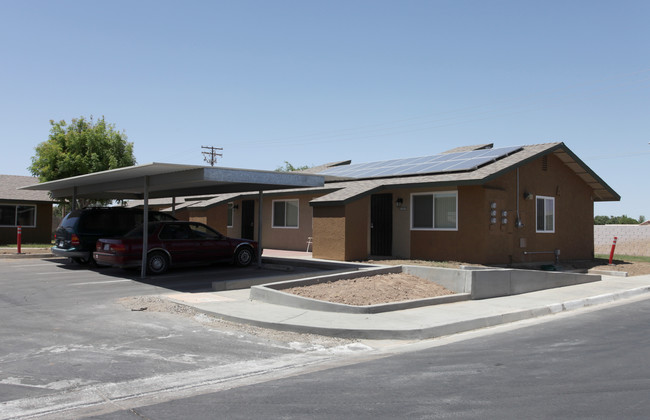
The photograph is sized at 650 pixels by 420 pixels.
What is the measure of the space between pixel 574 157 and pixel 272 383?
58.4 feet

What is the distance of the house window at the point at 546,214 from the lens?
1977 cm

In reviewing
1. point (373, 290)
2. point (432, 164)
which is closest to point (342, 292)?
point (373, 290)

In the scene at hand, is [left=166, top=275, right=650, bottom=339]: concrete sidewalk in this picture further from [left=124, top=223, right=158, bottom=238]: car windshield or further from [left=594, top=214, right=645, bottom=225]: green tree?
[left=594, top=214, right=645, bottom=225]: green tree

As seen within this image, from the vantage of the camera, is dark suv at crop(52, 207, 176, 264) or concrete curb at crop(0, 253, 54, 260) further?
concrete curb at crop(0, 253, 54, 260)

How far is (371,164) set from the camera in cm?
2453

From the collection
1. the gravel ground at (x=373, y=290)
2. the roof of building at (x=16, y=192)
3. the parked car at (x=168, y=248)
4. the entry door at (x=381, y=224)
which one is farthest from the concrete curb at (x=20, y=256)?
the gravel ground at (x=373, y=290)

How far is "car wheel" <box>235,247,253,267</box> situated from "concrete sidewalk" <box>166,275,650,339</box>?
12.5ft

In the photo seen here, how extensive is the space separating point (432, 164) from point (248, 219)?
31.7 ft

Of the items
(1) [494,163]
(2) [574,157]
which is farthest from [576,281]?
(2) [574,157]

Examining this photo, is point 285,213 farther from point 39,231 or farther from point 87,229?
point 39,231

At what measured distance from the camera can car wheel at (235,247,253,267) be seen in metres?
16.3

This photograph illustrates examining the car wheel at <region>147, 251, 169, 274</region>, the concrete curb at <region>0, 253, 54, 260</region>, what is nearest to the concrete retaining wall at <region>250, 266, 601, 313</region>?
the car wheel at <region>147, 251, 169, 274</region>

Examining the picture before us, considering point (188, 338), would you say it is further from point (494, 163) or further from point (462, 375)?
point (494, 163)

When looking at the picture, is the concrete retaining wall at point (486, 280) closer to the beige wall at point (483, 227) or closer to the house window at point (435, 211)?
the beige wall at point (483, 227)
